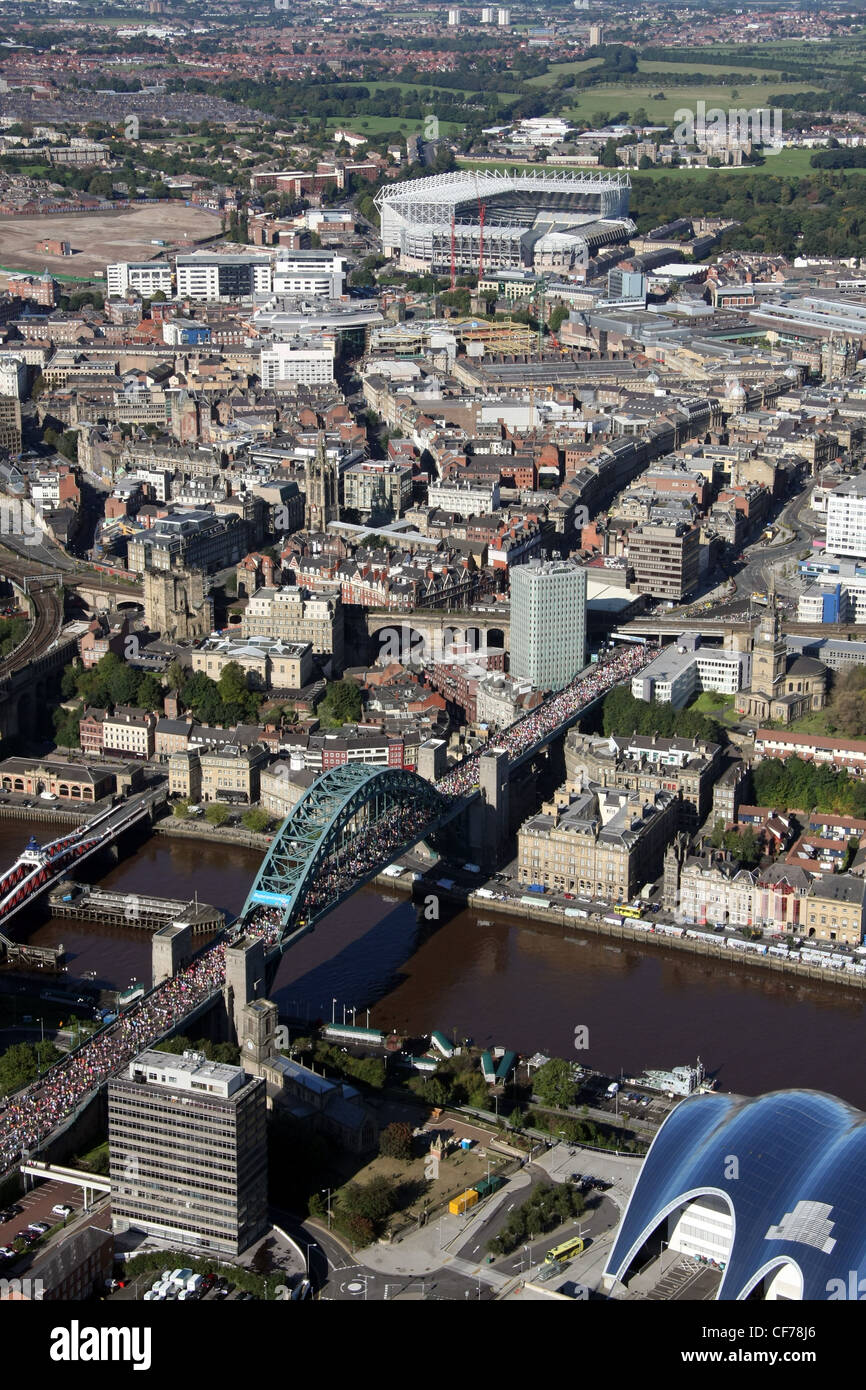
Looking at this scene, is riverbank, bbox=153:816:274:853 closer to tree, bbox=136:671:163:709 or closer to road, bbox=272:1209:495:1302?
tree, bbox=136:671:163:709

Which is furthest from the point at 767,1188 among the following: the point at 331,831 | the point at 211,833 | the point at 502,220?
the point at 502,220

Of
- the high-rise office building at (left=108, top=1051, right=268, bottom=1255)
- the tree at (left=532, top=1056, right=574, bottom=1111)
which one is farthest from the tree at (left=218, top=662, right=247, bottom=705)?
the high-rise office building at (left=108, top=1051, right=268, bottom=1255)

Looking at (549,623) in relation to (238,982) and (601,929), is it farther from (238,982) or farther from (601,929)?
(238,982)

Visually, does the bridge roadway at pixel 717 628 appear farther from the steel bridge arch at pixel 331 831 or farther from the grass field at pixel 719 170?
the grass field at pixel 719 170

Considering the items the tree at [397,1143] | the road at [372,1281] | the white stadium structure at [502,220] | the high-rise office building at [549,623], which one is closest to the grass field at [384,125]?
the white stadium structure at [502,220]
